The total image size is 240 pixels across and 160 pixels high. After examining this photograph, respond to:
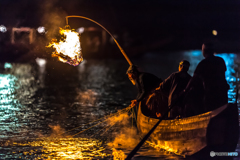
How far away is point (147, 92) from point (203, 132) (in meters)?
2.17

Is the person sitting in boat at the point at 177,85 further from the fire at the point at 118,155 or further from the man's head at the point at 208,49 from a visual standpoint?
the fire at the point at 118,155

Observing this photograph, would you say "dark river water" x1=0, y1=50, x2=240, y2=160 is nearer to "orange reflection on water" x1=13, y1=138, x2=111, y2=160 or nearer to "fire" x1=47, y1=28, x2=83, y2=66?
"orange reflection on water" x1=13, y1=138, x2=111, y2=160

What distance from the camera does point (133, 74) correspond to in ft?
30.4

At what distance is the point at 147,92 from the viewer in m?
9.09

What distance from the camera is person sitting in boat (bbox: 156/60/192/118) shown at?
8.35 meters

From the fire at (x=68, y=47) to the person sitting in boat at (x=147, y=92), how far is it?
61.5 inches

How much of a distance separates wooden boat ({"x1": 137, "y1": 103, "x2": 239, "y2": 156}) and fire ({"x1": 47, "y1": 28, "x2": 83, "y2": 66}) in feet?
9.75

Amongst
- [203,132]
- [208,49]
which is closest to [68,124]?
[203,132]

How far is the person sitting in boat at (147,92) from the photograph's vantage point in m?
9.09

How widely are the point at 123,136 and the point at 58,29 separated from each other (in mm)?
3403

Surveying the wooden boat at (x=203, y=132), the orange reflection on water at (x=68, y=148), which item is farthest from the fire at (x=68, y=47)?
the wooden boat at (x=203, y=132)

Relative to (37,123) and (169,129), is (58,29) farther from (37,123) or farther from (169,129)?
(169,129)

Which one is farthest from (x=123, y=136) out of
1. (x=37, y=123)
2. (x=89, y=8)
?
(x=89, y=8)

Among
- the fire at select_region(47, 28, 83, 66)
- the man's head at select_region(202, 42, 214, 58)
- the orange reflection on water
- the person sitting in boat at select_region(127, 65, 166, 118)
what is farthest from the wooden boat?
the fire at select_region(47, 28, 83, 66)
